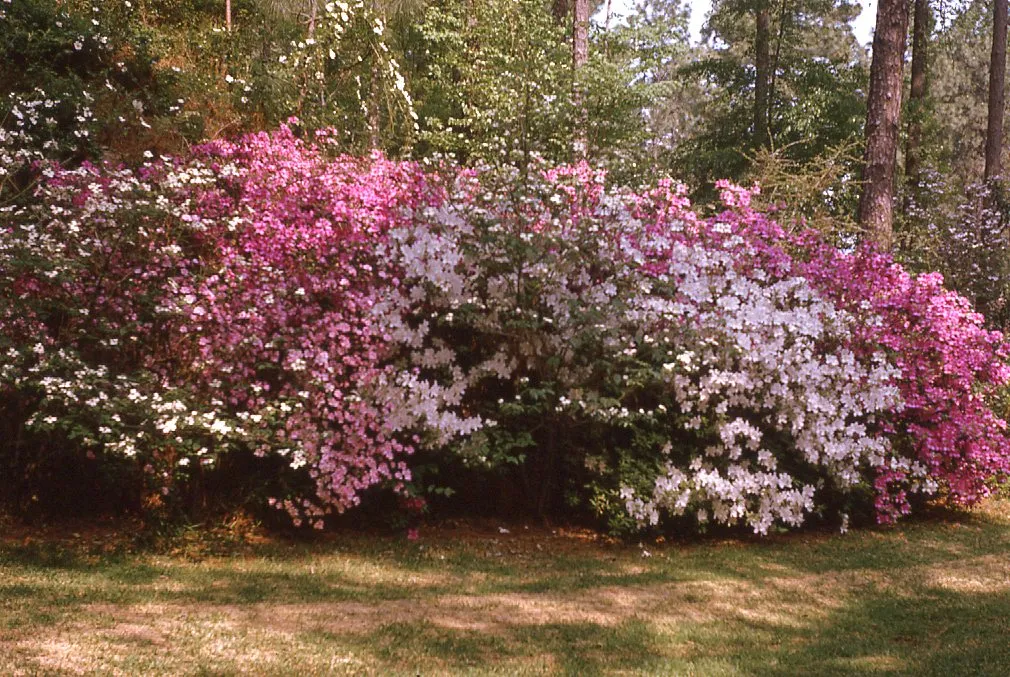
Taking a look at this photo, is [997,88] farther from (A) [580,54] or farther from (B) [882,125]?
(B) [882,125]

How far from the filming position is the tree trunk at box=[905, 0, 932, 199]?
22.6 m

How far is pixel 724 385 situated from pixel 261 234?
3990mm

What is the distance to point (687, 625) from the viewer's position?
585cm

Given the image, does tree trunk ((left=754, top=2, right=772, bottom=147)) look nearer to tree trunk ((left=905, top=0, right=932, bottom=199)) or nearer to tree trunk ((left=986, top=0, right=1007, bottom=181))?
tree trunk ((left=905, top=0, right=932, bottom=199))

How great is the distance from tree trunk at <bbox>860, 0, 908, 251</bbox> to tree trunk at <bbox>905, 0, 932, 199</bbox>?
449 inches

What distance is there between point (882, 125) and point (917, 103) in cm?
1209

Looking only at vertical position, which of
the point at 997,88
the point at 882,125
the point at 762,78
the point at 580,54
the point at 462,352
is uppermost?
the point at 762,78

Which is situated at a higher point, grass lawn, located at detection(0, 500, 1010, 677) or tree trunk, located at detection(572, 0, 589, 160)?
tree trunk, located at detection(572, 0, 589, 160)

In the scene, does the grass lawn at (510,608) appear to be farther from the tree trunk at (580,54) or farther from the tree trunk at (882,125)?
the tree trunk at (580,54)

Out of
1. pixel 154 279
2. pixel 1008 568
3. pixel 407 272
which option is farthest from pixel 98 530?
pixel 1008 568

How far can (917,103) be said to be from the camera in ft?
73.8

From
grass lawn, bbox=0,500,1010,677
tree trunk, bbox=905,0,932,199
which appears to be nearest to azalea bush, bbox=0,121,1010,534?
grass lawn, bbox=0,500,1010,677

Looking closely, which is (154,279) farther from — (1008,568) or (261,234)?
(1008,568)

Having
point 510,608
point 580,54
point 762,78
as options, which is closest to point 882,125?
point 580,54
